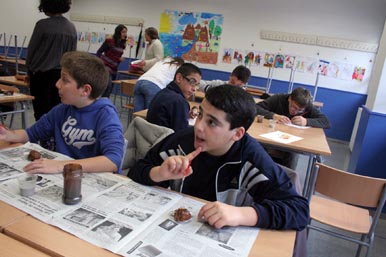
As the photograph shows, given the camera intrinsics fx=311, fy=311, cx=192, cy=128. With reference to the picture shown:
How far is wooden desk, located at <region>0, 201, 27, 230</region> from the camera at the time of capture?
2.90 ft

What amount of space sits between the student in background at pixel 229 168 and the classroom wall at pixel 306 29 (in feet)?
18.6

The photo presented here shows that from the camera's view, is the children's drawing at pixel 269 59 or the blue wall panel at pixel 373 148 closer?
the blue wall panel at pixel 373 148

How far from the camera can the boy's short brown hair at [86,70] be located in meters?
1.58


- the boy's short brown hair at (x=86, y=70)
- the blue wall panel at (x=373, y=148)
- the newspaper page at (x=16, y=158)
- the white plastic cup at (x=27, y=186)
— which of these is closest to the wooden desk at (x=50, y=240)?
the white plastic cup at (x=27, y=186)

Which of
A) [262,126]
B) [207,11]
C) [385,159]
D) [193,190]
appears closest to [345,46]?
[207,11]

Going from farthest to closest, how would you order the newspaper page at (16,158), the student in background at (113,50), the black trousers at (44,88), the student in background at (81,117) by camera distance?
1. the student in background at (113,50)
2. the black trousers at (44,88)
3. the student in background at (81,117)
4. the newspaper page at (16,158)

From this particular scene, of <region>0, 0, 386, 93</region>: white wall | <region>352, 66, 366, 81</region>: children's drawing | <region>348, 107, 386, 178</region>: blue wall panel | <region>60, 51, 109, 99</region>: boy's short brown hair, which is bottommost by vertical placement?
<region>348, 107, 386, 178</region>: blue wall panel

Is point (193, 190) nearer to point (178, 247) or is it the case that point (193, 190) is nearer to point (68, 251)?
point (178, 247)

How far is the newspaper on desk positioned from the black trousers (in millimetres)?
1755

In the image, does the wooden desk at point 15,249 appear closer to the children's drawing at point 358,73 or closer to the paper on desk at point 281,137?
the paper on desk at point 281,137

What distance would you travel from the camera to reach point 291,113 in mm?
3371

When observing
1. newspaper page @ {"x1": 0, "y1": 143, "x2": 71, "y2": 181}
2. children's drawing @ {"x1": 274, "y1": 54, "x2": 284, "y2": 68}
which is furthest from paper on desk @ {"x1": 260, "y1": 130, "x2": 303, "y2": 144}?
children's drawing @ {"x1": 274, "y1": 54, "x2": 284, "y2": 68}

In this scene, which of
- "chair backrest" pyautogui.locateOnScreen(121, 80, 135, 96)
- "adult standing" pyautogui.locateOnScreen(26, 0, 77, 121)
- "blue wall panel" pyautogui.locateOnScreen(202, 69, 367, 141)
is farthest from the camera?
"blue wall panel" pyautogui.locateOnScreen(202, 69, 367, 141)

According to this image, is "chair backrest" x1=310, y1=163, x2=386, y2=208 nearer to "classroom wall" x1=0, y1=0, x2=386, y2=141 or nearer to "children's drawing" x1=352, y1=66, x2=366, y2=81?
"classroom wall" x1=0, y1=0, x2=386, y2=141
